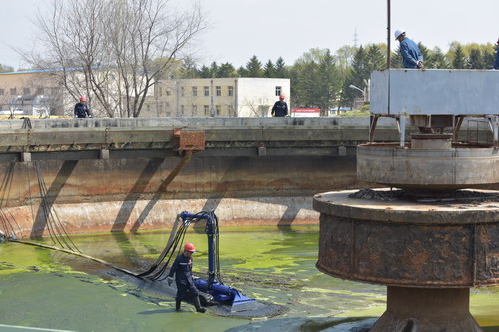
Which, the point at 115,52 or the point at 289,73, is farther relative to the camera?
the point at 289,73

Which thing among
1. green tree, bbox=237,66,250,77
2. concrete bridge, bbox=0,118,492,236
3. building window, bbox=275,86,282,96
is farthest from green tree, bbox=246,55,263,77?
concrete bridge, bbox=0,118,492,236

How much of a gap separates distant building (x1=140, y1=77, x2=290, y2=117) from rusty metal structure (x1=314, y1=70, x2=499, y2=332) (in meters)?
65.4

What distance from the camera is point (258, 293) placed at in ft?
55.2

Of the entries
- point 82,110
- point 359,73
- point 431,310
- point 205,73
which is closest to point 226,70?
point 205,73

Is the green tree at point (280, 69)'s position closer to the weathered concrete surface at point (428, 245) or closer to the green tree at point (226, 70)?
the green tree at point (226, 70)

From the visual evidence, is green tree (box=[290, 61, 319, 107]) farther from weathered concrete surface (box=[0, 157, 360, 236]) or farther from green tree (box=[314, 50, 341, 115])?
weathered concrete surface (box=[0, 157, 360, 236])

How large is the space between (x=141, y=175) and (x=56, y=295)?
1001 centimetres

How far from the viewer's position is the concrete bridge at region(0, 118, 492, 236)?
24.4m

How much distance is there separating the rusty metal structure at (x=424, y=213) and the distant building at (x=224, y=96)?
65434 millimetres

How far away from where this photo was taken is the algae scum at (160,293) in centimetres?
1430

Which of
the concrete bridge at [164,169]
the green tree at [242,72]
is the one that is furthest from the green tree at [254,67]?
the concrete bridge at [164,169]

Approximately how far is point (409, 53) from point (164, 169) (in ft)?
51.6

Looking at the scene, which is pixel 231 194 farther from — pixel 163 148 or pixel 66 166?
pixel 66 166

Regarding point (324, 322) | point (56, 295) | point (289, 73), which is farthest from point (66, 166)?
point (289, 73)
